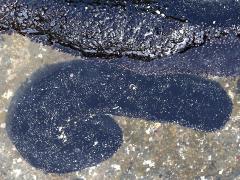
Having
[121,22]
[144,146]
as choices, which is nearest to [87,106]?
[144,146]

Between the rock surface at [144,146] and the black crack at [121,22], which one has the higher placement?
the black crack at [121,22]

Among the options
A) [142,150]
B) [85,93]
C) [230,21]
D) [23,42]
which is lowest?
[142,150]

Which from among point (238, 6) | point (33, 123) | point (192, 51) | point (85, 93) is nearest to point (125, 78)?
point (85, 93)

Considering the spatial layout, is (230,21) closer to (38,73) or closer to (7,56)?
(38,73)

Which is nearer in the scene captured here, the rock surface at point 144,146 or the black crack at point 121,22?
the black crack at point 121,22

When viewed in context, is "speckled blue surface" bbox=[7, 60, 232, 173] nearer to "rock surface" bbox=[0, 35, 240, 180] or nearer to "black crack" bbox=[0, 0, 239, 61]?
"rock surface" bbox=[0, 35, 240, 180]

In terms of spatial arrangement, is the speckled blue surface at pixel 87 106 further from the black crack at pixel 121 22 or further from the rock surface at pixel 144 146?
the black crack at pixel 121 22

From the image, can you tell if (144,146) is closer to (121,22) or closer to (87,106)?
(87,106)

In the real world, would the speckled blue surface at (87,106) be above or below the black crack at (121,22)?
below

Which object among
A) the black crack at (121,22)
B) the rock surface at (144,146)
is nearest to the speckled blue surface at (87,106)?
the rock surface at (144,146)
